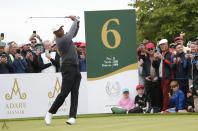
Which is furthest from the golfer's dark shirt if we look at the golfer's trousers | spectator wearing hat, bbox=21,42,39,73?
spectator wearing hat, bbox=21,42,39,73

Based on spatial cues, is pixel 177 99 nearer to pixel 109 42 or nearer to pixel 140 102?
pixel 140 102

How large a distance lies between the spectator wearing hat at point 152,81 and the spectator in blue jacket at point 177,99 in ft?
2.10

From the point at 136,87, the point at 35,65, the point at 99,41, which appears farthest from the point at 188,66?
the point at 35,65

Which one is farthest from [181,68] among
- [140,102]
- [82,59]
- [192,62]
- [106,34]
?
[82,59]

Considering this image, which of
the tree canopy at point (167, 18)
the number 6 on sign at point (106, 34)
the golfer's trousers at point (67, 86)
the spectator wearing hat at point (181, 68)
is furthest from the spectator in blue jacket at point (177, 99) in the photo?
the tree canopy at point (167, 18)

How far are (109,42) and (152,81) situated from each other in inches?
65.5

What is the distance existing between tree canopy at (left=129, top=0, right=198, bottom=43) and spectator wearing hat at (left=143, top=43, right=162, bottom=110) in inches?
997

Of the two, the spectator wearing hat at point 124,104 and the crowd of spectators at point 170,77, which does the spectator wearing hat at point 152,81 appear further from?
the spectator wearing hat at point 124,104

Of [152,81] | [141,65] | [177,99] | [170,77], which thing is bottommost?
[177,99]

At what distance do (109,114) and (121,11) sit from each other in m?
3.01

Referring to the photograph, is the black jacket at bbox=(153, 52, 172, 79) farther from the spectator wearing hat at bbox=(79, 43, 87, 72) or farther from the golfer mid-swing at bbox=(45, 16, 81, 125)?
the golfer mid-swing at bbox=(45, 16, 81, 125)

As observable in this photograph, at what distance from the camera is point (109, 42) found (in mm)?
15281

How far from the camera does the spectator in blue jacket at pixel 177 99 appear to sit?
13.9 metres

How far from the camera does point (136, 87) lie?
15.2m
